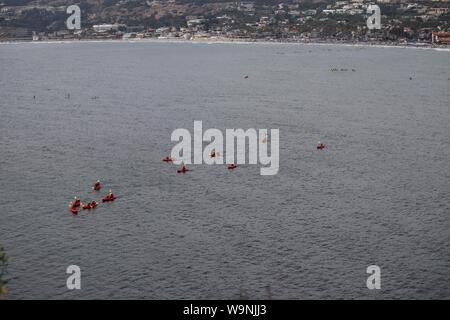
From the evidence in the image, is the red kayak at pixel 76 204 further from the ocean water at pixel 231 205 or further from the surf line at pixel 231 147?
the surf line at pixel 231 147

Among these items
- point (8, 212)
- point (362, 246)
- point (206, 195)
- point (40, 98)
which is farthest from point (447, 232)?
point (40, 98)

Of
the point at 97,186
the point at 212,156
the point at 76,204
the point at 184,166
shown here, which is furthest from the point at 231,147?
the point at 76,204

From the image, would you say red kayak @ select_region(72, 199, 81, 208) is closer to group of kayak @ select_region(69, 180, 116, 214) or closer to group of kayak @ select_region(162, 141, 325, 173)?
group of kayak @ select_region(69, 180, 116, 214)

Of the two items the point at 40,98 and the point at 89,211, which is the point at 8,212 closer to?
the point at 89,211

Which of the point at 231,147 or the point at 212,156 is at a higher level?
the point at 231,147

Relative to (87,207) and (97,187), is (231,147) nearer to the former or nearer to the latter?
(97,187)

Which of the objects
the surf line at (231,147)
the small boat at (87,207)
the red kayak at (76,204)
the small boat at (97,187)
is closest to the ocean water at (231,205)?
the small boat at (97,187)
